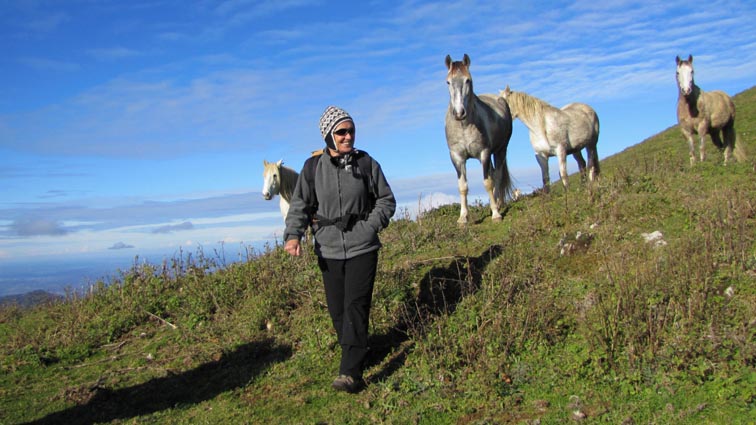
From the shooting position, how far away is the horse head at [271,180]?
12234mm

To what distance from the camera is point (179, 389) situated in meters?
6.11

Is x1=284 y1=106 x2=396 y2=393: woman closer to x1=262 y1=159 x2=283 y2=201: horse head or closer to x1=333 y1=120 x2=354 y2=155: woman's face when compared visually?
x1=333 y1=120 x2=354 y2=155: woman's face

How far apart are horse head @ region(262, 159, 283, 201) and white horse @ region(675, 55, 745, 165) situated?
380 inches

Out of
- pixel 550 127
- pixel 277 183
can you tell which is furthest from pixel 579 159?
pixel 277 183

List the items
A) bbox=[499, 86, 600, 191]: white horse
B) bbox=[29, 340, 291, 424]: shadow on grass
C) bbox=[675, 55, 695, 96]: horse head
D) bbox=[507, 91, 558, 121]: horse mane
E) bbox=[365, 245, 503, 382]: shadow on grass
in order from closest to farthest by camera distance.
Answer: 1. bbox=[29, 340, 291, 424]: shadow on grass
2. bbox=[365, 245, 503, 382]: shadow on grass
3. bbox=[499, 86, 600, 191]: white horse
4. bbox=[507, 91, 558, 121]: horse mane
5. bbox=[675, 55, 695, 96]: horse head

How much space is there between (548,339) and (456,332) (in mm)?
922

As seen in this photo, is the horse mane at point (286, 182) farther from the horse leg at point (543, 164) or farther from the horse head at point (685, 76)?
the horse head at point (685, 76)

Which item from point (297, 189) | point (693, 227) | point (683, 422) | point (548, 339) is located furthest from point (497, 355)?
point (693, 227)

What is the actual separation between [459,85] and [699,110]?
804 cm

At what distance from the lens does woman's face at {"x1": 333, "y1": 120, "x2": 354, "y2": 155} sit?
16.6ft

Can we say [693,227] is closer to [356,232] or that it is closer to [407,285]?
[407,285]

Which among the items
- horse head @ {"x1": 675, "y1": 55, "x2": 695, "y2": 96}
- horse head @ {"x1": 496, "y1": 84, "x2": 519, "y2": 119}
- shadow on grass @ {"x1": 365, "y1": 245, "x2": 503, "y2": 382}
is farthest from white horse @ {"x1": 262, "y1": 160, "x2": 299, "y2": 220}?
horse head @ {"x1": 675, "y1": 55, "x2": 695, "y2": 96}

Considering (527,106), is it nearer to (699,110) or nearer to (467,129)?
(467,129)

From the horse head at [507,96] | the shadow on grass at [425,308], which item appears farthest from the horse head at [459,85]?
the horse head at [507,96]
